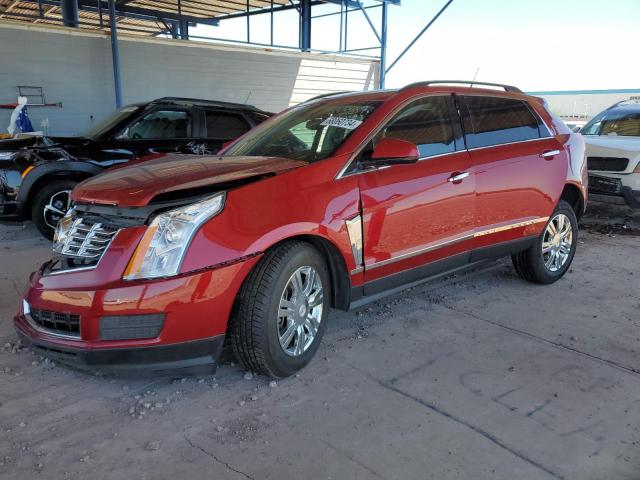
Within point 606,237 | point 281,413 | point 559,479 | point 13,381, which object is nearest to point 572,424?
point 559,479

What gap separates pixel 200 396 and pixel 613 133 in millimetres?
8069

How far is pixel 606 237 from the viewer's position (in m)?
7.15

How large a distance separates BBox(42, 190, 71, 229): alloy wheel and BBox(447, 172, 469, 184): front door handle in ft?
14.9

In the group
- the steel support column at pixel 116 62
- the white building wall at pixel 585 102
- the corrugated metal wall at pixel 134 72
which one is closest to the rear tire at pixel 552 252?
the steel support column at pixel 116 62

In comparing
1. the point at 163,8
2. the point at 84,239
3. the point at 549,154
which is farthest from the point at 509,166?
the point at 163,8

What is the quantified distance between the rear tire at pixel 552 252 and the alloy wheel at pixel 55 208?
5.07 m

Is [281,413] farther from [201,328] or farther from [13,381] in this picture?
[13,381]

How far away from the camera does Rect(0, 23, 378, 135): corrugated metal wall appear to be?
9.62 meters

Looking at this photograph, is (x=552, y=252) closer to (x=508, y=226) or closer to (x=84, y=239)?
(x=508, y=226)

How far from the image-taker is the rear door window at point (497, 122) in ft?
14.0

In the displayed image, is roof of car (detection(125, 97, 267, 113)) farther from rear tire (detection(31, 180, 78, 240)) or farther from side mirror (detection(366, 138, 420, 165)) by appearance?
side mirror (detection(366, 138, 420, 165))

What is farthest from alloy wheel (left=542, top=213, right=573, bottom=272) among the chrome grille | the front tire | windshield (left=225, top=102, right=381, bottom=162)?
the chrome grille

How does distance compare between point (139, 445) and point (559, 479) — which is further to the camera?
point (139, 445)

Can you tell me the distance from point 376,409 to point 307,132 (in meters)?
2.07
